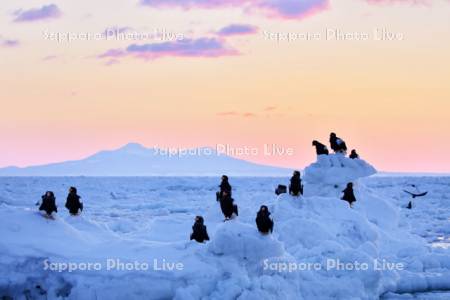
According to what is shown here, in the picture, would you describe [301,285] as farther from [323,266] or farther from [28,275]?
[28,275]

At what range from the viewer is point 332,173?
2380cm

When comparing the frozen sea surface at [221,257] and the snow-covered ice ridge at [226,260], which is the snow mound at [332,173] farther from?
the frozen sea surface at [221,257]

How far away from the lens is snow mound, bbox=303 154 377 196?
78.0 feet

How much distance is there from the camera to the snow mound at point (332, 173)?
78.0 ft

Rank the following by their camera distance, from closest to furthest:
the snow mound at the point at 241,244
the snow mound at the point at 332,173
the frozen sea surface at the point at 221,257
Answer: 1. the frozen sea surface at the point at 221,257
2. the snow mound at the point at 241,244
3. the snow mound at the point at 332,173

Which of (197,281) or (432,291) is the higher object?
(197,281)

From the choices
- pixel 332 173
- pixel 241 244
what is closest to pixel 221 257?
pixel 241 244

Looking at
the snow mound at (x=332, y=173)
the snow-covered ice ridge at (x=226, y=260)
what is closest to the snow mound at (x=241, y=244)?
the snow-covered ice ridge at (x=226, y=260)

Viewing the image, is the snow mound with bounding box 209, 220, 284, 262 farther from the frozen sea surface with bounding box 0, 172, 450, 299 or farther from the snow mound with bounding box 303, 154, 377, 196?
the snow mound with bounding box 303, 154, 377, 196

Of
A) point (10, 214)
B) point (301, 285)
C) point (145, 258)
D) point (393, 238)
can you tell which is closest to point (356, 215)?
point (393, 238)

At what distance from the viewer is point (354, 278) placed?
16078 mm

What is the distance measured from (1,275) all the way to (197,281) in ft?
12.8

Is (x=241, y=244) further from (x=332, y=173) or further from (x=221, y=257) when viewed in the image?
(x=332, y=173)

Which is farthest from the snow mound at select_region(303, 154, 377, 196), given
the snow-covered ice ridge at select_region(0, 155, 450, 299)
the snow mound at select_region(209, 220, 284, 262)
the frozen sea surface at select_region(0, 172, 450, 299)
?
the snow mound at select_region(209, 220, 284, 262)
